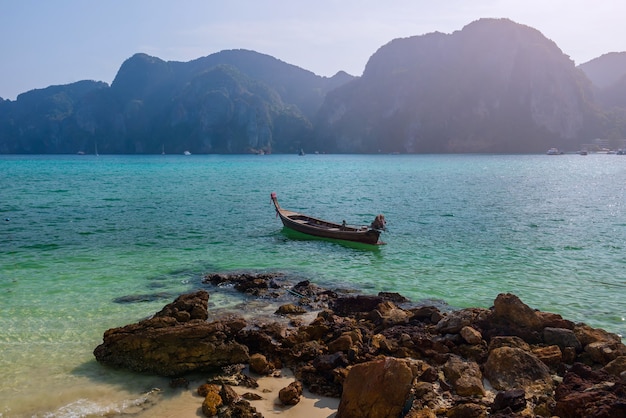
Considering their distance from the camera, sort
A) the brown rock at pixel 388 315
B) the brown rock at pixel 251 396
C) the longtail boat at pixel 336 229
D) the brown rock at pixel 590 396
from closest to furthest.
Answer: the brown rock at pixel 590 396 < the brown rock at pixel 251 396 < the brown rock at pixel 388 315 < the longtail boat at pixel 336 229

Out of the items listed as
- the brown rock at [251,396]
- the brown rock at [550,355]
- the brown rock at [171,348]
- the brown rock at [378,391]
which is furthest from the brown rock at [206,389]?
the brown rock at [550,355]

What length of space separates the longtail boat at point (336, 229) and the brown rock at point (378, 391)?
635 inches

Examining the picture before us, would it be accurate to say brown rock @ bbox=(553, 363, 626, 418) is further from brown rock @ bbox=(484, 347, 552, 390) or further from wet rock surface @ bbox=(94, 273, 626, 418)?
brown rock @ bbox=(484, 347, 552, 390)

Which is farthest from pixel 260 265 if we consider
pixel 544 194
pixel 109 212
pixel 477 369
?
pixel 544 194

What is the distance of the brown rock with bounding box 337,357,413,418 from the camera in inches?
296

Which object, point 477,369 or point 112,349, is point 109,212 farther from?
point 477,369

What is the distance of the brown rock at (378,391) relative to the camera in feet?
24.7

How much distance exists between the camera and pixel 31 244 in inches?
917

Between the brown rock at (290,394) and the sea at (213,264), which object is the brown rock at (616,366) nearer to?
the sea at (213,264)

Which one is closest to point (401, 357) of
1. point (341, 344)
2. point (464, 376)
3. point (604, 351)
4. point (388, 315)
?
point (341, 344)

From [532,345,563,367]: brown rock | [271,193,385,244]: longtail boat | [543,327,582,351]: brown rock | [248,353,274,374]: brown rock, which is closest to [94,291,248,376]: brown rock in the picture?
[248,353,274,374]: brown rock

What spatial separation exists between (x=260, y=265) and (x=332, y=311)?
7.34 metres

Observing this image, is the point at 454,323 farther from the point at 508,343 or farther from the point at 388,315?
the point at 388,315

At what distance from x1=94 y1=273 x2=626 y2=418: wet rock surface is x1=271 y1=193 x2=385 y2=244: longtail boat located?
35.5ft
